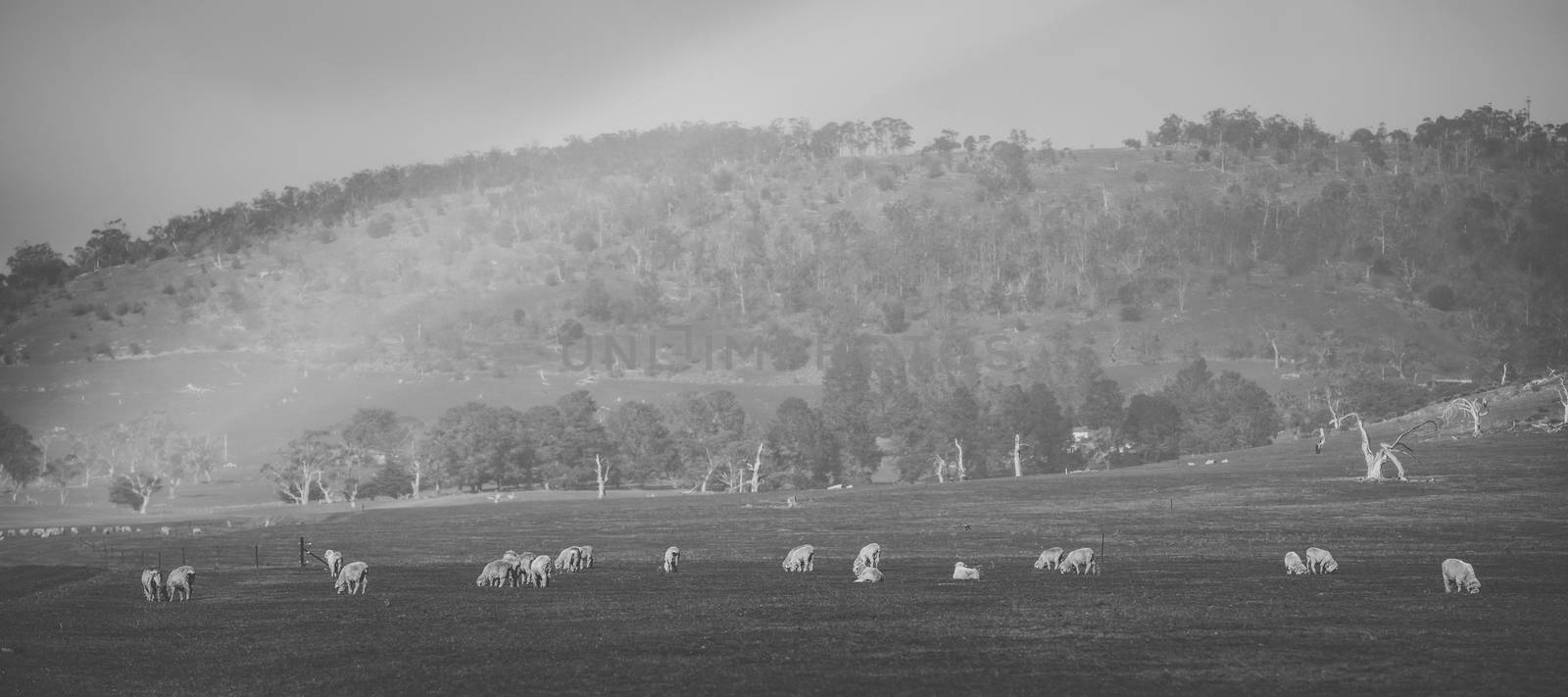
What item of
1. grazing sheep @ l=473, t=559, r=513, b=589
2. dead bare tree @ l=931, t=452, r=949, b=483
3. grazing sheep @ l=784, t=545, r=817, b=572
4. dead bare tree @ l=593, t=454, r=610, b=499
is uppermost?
grazing sheep @ l=473, t=559, r=513, b=589

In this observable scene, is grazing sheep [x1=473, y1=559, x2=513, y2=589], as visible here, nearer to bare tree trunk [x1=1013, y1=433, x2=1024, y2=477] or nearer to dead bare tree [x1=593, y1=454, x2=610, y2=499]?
dead bare tree [x1=593, y1=454, x2=610, y2=499]

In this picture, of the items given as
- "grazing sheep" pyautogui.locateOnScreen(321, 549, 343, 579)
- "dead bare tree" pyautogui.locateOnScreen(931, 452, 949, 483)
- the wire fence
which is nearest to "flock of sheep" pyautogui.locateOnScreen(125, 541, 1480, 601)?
"grazing sheep" pyautogui.locateOnScreen(321, 549, 343, 579)

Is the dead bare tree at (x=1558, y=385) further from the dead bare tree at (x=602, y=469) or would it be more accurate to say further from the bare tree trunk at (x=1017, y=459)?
the dead bare tree at (x=602, y=469)

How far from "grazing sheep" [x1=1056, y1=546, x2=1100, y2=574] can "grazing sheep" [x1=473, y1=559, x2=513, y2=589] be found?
755 inches

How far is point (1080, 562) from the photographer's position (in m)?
42.5

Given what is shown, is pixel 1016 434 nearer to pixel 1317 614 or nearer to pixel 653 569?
pixel 653 569

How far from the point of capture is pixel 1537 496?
6669cm

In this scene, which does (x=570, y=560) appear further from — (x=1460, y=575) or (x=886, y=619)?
(x=1460, y=575)

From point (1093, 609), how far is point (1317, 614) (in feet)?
17.2

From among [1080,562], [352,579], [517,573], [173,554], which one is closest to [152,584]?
[352,579]

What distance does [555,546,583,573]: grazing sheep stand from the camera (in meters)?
49.3

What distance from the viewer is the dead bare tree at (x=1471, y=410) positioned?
10194 cm

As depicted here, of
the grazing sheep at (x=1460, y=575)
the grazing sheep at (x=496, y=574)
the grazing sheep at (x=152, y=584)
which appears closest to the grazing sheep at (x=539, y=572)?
the grazing sheep at (x=496, y=574)

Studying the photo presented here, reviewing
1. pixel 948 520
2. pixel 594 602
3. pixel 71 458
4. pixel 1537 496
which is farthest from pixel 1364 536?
pixel 71 458
